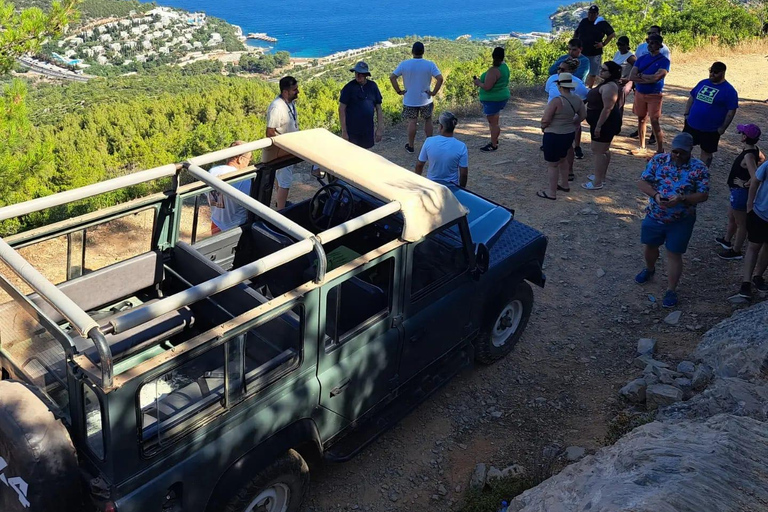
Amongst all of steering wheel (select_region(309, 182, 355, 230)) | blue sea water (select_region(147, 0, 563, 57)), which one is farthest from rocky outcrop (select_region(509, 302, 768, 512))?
blue sea water (select_region(147, 0, 563, 57))

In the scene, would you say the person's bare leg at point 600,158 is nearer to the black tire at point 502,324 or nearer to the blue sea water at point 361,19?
the black tire at point 502,324

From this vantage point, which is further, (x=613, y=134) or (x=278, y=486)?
(x=613, y=134)

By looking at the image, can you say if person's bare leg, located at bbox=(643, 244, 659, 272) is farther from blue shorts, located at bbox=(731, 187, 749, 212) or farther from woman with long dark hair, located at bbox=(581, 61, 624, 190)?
woman with long dark hair, located at bbox=(581, 61, 624, 190)

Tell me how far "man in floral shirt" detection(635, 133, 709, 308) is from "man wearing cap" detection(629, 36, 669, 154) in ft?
12.5

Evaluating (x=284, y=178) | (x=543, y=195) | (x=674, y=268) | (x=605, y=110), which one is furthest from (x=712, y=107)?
(x=284, y=178)

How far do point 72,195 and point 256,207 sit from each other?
1.15 meters

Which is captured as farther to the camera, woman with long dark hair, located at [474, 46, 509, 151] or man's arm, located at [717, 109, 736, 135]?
woman with long dark hair, located at [474, 46, 509, 151]

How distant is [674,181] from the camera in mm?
6238

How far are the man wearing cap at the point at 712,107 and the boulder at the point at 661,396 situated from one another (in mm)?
4696

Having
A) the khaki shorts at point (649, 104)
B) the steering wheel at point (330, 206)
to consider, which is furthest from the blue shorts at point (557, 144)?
the steering wheel at point (330, 206)

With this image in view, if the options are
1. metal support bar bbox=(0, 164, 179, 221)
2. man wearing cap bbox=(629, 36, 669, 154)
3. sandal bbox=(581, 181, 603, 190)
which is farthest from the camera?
man wearing cap bbox=(629, 36, 669, 154)

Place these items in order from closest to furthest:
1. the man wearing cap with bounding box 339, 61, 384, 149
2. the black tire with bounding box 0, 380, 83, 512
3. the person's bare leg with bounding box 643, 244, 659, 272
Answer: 1. the black tire with bounding box 0, 380, 83, 512
2. the person's bare leg with bounding box 643, 244, 659, 272
3. the man wearing cap with bounding box 339, 61, 384, 149

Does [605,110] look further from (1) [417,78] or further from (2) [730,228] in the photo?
(1) [417,78]

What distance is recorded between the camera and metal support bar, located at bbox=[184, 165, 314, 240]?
3.78m
